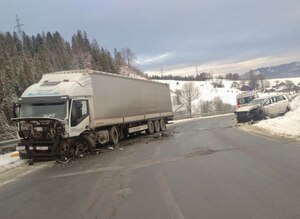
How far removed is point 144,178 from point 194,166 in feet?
6.67

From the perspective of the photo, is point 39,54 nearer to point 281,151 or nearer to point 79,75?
point 79,75

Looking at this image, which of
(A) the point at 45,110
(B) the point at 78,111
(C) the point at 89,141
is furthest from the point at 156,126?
(A) the point at 45,110

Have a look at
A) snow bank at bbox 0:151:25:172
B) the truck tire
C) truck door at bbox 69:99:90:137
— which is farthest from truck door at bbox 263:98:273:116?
snow bank at bbox 0:151:25:172

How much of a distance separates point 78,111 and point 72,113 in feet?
2.13

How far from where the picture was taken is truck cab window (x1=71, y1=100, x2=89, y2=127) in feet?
63.7

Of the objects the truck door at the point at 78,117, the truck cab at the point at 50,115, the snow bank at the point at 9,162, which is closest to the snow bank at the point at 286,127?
the truck door at the point at 78,117

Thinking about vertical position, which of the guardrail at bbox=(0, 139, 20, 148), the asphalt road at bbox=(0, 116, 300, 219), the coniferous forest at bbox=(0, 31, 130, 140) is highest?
the coniferous forest at bbox=(0, 31, 130, 140)

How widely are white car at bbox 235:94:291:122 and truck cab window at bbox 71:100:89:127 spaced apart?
17401mm

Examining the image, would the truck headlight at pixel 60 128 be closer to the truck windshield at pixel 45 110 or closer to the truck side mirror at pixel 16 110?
the truck windshield at pixel 45 110

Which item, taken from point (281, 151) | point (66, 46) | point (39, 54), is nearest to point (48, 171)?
point (281, 151)

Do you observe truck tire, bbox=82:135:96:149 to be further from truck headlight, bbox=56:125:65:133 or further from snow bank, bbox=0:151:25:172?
snow bank, bbox=0:151:25:172

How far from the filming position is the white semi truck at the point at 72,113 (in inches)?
728

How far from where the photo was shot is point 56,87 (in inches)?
782

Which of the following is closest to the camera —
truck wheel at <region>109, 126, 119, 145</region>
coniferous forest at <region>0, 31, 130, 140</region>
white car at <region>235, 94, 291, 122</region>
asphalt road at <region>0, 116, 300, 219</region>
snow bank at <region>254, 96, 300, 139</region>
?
asphalt road at <region>0, 116, 300, 219</region>
